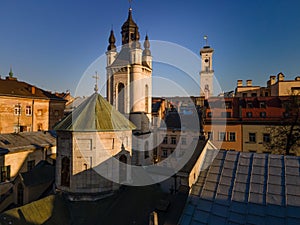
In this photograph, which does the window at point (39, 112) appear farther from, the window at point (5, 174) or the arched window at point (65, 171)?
the arched window at point (65, 171)

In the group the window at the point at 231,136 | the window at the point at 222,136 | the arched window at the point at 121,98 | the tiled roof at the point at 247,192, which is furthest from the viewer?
the window at the point at 222,136

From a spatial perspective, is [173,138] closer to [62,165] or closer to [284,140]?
[284,140]

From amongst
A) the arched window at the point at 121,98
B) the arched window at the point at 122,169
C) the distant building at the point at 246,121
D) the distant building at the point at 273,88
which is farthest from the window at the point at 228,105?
the arched window at the point at 122,169

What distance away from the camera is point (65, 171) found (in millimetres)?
14414

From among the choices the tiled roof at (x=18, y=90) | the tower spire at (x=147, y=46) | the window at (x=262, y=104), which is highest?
the tower spire at (x=147, y=46)

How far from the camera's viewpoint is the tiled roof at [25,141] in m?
22.8

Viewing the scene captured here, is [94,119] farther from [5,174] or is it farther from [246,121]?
[246,121]

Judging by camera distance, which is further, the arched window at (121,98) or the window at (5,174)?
the arched window at (121,98)

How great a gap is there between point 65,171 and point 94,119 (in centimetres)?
415

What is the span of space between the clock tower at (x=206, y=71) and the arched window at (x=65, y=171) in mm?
57550

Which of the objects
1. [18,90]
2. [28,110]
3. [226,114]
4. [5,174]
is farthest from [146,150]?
[18,90]

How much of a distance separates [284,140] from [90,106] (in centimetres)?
2795

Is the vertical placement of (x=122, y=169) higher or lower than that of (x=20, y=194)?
higher

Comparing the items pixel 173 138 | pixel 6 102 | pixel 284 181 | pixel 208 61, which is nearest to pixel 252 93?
pixel 208 61
